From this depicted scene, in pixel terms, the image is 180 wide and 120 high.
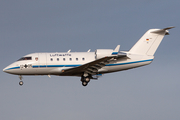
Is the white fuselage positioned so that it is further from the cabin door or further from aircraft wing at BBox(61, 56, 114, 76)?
aircraft wing at BBox(61, 56, 114, 76)

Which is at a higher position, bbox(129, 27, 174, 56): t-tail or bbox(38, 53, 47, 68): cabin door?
bbox(129, 27, 174, 56): t-tail

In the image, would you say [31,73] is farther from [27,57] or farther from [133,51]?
[133,51]

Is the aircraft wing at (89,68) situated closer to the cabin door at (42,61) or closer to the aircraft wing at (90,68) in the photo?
the aircraft wing at (90,68)

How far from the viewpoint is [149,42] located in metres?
34.8

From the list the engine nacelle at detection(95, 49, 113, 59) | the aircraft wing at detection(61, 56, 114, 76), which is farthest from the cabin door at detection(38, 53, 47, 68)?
the engine nacelle at detection(95, 49, 113, 59)

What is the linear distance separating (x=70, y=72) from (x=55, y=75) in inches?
93.1

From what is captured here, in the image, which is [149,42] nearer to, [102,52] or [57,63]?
[102,52]

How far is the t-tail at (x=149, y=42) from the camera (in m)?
A: 34.3

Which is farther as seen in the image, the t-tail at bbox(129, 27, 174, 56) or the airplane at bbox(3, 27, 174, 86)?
the t-tail at bbox(129, 27, 174, 56)

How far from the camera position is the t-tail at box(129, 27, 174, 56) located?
113 feet

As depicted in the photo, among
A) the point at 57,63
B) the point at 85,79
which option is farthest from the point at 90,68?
the point at 57,63

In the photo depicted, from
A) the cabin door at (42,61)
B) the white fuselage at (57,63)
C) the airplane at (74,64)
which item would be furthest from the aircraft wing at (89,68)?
the cabin door at (42,61)

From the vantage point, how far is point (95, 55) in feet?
109

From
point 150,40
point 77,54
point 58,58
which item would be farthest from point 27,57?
point 150,40
